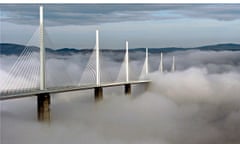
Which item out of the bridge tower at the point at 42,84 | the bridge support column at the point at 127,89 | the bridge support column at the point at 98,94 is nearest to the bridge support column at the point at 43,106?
the bridge tower at the point at 42,84

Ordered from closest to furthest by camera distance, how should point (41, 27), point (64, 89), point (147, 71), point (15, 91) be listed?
point (15, 91) → point (41, 27) → point (64, 89) → point (147, 71)

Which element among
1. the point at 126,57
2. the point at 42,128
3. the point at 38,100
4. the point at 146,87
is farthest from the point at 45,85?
the point at 146,87

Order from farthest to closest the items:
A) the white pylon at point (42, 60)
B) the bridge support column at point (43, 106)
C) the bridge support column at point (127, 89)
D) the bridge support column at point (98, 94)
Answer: the bridge support column at point (127, 89) → the bridge support column at point (98, 94) → the bridge support column at point (43, 106) → the white pylon at point (42, 60)

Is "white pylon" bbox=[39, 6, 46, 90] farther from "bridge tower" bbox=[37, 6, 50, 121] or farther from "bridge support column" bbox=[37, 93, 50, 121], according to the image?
"bridge support column" bbox=[37, 93, 50, 121]

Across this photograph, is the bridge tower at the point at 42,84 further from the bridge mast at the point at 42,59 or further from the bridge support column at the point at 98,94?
the bridge support column at the point at 98,94

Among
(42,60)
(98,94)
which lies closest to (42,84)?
(42,60)

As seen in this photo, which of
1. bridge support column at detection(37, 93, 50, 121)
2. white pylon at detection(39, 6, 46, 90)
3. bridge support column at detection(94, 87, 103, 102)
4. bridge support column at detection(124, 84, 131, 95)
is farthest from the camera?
bridge support column at detection(124, 84, 131, 95)

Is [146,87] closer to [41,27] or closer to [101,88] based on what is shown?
[101,88]

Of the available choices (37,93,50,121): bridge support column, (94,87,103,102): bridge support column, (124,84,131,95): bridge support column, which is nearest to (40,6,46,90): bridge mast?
(37,93,50,121): bridge support column
